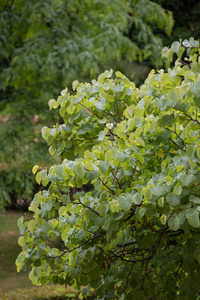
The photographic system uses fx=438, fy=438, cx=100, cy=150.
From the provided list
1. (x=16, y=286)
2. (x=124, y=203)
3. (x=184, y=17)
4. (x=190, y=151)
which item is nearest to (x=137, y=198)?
(x=124, y=203)

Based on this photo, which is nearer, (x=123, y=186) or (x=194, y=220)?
(x=194, y=220)

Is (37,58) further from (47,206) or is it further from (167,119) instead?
(167,119)

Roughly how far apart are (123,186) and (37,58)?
4.10m

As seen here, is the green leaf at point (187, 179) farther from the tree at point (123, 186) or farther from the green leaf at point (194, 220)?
the green leaf at point (194, 220)

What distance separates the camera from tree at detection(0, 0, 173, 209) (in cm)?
601

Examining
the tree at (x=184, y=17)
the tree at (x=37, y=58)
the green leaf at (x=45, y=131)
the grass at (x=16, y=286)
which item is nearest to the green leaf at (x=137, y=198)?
the green leaf at (x=45, y=131)

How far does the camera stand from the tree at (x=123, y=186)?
175 centimetres

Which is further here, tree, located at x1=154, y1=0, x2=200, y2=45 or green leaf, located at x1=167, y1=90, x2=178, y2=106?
tree, located at x1=154, y1=0, x2=200, y2=45

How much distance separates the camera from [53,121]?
751cm

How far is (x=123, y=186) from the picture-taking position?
2178 millimetres

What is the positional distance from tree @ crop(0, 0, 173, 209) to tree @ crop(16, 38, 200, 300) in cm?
356

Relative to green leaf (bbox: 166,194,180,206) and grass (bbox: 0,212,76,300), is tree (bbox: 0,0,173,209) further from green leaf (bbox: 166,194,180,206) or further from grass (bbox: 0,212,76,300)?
green leaf (bbox: 166,194,180,206)

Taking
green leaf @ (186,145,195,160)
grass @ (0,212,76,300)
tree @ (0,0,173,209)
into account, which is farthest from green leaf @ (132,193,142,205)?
grass @ (0,212,76,300)

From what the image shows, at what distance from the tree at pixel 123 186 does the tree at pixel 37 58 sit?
356 centimetres
